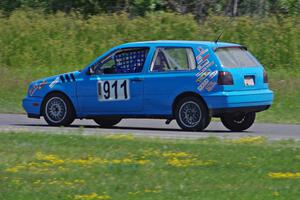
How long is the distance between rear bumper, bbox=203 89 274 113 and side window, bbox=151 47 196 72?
70 cm

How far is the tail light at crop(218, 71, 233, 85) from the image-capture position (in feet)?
51.6

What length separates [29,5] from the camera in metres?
34.6

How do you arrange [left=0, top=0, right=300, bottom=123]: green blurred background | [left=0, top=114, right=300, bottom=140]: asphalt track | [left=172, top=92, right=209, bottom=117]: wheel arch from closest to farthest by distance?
[left=0, top=114, right=300, bottom=140]: asphalt track
[left=172, top=92, right=209, bottom=117]: wheel arch
[left=0, top=0, right=300, bottom=123]: green blurred background

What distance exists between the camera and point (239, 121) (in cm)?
1708

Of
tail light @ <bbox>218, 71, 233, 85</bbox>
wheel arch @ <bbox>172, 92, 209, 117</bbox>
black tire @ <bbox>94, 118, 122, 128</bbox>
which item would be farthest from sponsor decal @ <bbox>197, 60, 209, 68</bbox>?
black tire @ <bbox>94, 118, 122, 128</bbox>

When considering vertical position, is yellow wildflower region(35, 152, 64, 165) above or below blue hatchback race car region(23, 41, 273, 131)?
below

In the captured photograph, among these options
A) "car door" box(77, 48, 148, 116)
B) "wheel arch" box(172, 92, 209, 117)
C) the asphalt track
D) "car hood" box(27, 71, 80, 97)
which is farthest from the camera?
"car hood" box(27, 71, 80, 97)

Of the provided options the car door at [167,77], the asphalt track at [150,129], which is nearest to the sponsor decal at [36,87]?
the asphalt track at [150,129]

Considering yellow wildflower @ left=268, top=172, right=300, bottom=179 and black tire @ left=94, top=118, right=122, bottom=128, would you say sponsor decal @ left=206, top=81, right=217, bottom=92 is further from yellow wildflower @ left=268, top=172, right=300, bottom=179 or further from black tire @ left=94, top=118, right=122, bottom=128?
yellow wildflower @ left=268, top=172, right=300, bottom=179

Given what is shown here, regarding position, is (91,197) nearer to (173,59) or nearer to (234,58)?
(173,59)

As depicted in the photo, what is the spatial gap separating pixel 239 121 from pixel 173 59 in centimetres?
178

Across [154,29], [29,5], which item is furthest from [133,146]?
[29,5]

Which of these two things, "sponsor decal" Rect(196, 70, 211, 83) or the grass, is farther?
"sponsor decal" Rect(196, 70, 211, 83)

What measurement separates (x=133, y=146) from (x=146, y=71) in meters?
3.72
